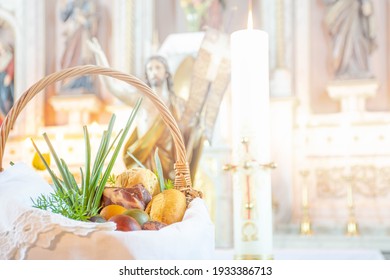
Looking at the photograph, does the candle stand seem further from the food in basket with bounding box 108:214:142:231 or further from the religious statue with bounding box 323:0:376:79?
the religious statue with bounding box 323:0:376:79

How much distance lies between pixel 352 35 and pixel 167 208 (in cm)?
459

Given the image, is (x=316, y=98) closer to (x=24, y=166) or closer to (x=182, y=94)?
(x=182, y=94)

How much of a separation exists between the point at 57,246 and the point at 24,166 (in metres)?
0.23

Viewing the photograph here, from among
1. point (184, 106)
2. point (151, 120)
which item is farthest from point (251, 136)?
point (151, 120)

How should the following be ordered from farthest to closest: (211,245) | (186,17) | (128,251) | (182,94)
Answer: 1. (186,17)
2. (182,94)
3. (211,245)
4. (128,251)

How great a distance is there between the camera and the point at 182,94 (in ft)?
16.9

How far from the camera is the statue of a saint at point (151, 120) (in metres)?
3.32

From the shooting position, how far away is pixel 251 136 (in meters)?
1.05

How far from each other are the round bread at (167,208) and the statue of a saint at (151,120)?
7.23 ft

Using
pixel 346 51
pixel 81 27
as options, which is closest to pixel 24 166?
pixel 346 51

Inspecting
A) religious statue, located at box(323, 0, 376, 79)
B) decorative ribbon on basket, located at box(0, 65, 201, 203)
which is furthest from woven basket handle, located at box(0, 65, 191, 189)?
religious statue, located at box(323, 0, 376, 79)

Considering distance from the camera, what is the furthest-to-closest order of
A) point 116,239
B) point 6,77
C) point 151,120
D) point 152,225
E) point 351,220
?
point 6,77 → point 351,220 → point 151,120 → point 152,225 → point 116,239

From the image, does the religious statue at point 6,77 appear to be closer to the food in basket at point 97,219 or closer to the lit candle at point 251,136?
the lit candle at point 251,136

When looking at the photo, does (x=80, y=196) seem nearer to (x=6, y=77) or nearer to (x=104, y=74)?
(x=104, y=74)
